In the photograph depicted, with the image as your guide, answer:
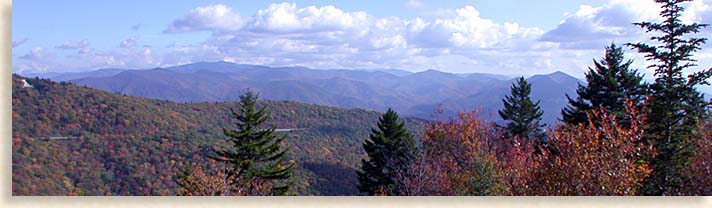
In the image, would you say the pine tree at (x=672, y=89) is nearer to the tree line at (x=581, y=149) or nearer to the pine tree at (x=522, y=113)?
the tree line at (x=581, y=149)

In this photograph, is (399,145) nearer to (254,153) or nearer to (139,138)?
(254,153)

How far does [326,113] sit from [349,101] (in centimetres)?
961

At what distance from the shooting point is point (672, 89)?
7.41 m

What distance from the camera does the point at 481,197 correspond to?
524cm

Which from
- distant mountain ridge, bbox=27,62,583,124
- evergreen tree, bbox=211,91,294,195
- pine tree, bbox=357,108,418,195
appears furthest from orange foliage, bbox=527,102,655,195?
distant mountain ridge, bbox=27,62,583,124

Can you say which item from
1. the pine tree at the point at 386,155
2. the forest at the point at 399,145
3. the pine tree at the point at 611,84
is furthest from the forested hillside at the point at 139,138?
the pine tree at the point at 611,84

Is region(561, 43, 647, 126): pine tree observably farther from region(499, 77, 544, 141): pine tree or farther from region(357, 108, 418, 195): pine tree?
region(499, 77, 544, 141): pine tree

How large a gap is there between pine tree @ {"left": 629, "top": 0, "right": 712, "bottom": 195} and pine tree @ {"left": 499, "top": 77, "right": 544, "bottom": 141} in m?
7.67

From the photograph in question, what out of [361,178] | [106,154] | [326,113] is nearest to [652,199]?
[361,178]

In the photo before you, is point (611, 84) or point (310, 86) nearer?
point (611, 84)

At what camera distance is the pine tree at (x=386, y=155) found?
38.4ft

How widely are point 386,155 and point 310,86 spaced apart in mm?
31726

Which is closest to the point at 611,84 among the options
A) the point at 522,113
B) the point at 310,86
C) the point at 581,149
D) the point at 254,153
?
the point at 522,113

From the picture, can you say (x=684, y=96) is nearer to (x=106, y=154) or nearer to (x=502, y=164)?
(x=502, y=164)
